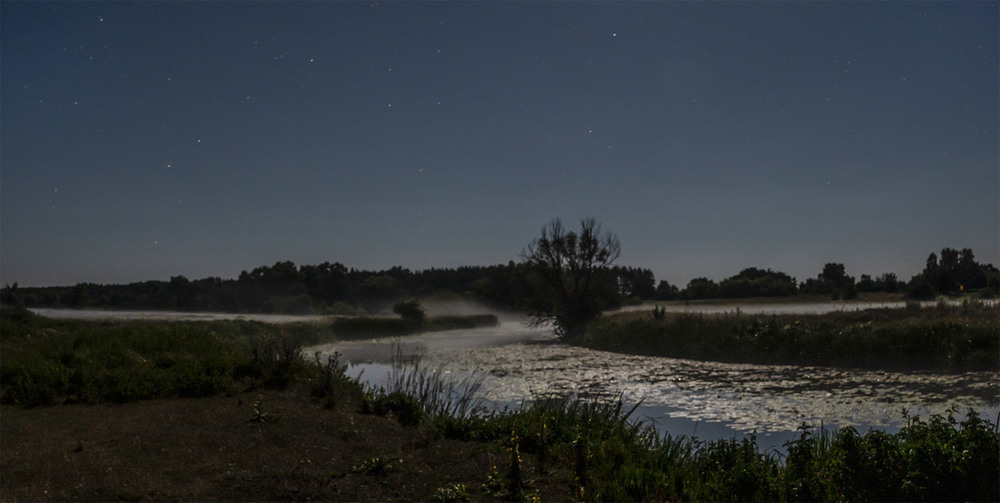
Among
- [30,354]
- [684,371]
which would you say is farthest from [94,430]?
[684,371]

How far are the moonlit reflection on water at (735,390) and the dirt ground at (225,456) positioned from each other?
8.56ft

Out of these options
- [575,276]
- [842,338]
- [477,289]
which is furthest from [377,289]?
[842,338]

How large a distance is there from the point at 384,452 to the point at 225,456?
1.53m

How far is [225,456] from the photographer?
5340 millimetres

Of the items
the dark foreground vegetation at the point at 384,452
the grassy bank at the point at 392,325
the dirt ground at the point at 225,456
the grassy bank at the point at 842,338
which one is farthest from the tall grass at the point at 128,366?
the grassy bank at the point at 392,325

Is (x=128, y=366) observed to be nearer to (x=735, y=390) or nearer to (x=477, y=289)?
(x=735, y=390)

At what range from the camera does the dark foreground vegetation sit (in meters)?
4.09

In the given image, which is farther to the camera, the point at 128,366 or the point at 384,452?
the point at 128,366

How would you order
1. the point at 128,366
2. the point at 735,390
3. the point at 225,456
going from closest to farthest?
1. the point at 225,456
2. the point at 128,366
3. the point at 735,390

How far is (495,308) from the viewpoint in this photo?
49.8m

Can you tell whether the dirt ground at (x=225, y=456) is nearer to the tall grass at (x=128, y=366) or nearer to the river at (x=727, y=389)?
the tall grass at (x=128, y=366)

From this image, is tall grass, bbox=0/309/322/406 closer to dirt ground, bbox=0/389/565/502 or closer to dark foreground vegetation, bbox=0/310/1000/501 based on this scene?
dark foreground vegetation, bbox=0/310/1000/501

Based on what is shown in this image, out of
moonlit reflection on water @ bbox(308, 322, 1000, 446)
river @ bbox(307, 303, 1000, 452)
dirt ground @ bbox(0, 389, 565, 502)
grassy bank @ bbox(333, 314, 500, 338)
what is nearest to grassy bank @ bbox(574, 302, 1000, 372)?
river @ bbox(307, 303, 1000, 452)

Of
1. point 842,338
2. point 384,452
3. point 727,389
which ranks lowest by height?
point 727,389
